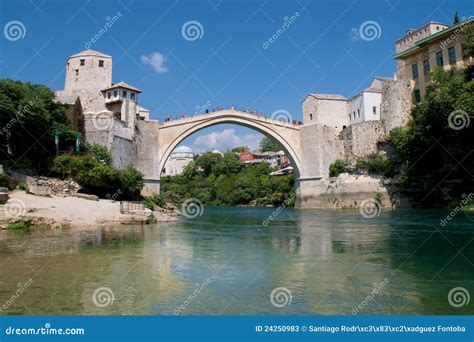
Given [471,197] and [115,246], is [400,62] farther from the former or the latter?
[115,246]

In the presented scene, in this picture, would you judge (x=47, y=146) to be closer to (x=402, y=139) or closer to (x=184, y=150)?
(x=402, y=139)

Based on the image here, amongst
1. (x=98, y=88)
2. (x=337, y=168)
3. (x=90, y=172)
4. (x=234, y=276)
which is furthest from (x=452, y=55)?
(x=234, y=276)

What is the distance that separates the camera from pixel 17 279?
616cm

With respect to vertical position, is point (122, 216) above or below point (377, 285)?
above

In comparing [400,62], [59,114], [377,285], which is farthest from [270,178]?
[377,285]

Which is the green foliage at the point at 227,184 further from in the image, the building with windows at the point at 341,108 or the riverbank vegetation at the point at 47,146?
the riverbank vegetation at the point at 47,146

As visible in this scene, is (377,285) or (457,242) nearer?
(377,285)

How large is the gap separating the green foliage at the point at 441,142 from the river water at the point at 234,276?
11385mm

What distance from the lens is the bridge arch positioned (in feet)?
107

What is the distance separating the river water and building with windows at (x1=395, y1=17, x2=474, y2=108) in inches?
702

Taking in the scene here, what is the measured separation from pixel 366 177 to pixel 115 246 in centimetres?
2613

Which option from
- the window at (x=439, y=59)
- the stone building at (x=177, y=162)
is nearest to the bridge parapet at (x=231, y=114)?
the window at (x=439, y=59)

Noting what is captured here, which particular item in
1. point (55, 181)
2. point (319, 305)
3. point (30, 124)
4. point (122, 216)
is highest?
point (30, 124)

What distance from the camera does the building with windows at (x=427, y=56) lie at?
25.0 meters
